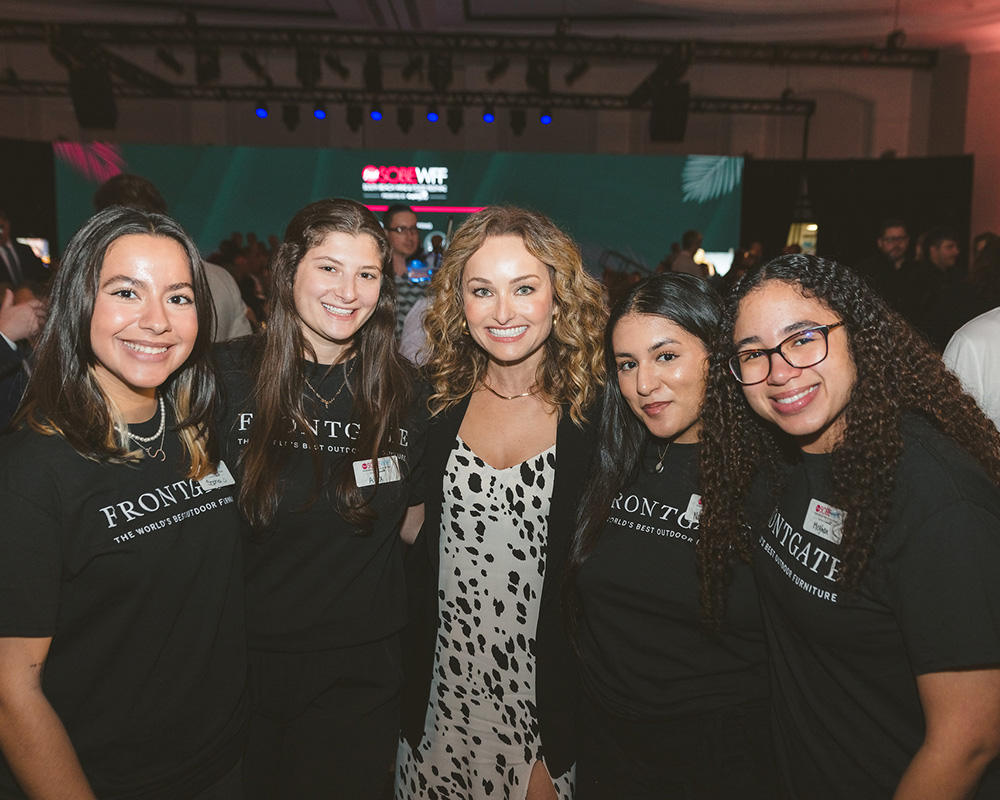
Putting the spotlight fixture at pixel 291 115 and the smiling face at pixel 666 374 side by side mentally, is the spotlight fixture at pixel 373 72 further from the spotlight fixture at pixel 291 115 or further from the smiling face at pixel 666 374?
the smiling face at pixel 666 374

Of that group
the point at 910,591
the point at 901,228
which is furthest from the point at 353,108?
the point at 910,591

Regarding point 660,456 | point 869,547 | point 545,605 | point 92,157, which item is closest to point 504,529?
point 545,605

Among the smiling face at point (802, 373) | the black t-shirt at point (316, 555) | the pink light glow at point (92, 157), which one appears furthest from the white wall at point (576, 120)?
the smiling face at point (802, 373)

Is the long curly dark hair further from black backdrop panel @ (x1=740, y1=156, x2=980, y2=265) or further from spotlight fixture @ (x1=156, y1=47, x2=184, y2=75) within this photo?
spotlight fixture @ (x1=156, y1=47, x2=184, y2=75)

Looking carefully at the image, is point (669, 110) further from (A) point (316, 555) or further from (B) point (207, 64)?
(A) point (316, 555)

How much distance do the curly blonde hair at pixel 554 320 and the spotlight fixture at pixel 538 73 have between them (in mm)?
8588

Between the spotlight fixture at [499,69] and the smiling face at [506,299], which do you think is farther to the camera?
the spotlight fixture at [499,69]

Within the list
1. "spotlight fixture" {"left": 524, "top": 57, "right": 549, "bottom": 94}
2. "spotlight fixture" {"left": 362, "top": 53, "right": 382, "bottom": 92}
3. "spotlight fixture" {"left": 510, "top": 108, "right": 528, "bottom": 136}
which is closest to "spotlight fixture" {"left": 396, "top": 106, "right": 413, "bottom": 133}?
"spotlight fixture" {"left": 362, "top": 53, "right": 382, "bottom": 92}

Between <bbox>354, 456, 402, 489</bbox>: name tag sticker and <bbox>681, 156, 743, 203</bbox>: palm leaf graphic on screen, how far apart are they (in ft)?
36.2

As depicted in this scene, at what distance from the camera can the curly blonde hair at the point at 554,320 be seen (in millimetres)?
2135

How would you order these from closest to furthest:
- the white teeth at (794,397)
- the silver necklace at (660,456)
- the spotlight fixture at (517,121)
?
the white teeth at (794,397) → the silver necklace at (660,456) → the spotlight fixture at (517,121)

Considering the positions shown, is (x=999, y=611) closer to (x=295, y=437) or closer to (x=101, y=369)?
(x=295, y=437)

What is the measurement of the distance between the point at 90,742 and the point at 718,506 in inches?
57.8

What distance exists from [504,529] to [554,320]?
69 cm
